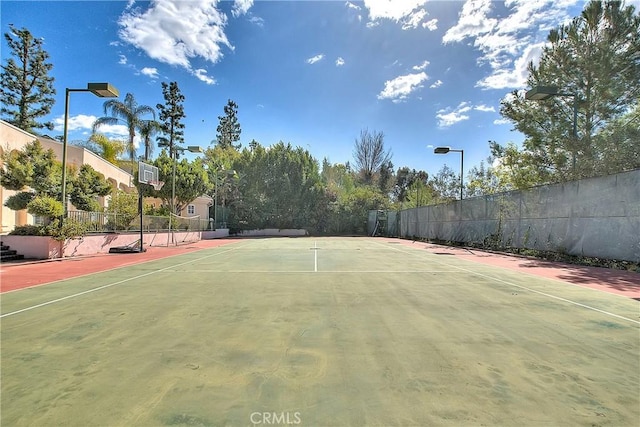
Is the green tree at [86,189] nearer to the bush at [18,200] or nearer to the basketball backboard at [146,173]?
the basketball backboard at [146,173]

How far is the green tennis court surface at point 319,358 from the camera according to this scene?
2646mm

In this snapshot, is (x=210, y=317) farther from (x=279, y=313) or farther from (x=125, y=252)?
(x=125, y=252)

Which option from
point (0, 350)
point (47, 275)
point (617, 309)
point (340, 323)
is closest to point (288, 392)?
point (340, 323)

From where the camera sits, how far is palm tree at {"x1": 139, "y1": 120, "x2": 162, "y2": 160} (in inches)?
1447

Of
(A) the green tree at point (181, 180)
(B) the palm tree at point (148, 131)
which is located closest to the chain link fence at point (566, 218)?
(A) the green tree at point (181, 180)

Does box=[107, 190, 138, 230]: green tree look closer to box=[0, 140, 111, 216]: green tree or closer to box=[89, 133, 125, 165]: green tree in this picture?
box=[0, 140, 111, 216]: green tree

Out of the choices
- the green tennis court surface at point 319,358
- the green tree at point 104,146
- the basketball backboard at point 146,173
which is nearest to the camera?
the green tennis court surface at point 319,358

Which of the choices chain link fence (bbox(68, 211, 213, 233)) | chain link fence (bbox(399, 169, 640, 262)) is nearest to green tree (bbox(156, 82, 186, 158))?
chain link fence (bbox(68, 211, 213, 233))

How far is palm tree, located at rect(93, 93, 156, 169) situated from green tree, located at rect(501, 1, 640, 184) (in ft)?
112

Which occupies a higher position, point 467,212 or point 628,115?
point 628,115

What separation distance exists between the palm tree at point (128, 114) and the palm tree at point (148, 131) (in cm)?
46

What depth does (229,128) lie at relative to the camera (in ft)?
199

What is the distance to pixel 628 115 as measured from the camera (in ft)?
47.4

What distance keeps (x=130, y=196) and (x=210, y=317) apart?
61.5 feet
